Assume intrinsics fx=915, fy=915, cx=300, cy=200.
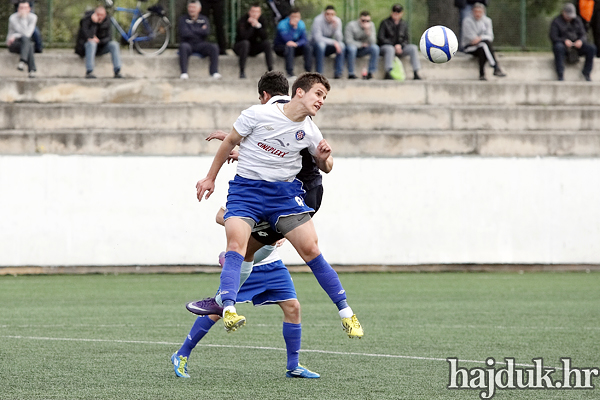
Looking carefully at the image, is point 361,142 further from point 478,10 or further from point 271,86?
point 271,86

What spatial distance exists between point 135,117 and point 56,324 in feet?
27.7

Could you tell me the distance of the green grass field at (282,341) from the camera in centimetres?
613

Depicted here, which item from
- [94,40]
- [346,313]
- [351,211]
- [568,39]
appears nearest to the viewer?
[346,313]

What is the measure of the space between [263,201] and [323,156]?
0.54m

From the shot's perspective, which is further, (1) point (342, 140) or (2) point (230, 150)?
(1) point (342, 140)

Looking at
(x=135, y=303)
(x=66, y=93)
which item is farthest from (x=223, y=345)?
(x=66, y=93)

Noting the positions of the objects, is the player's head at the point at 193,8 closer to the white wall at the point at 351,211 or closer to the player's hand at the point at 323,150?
the white wall at the point at 351,211

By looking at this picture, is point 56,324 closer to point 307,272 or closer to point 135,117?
point 307,272

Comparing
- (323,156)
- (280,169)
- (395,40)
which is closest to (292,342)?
(280,169)

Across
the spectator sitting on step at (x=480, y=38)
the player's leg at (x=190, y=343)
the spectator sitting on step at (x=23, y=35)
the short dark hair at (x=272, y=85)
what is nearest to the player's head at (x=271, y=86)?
the short dark hair at (x=272, y=85)

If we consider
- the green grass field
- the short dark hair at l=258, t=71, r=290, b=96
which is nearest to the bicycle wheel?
the green grass field

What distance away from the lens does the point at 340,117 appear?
712 inches

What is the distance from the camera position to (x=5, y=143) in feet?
54.5

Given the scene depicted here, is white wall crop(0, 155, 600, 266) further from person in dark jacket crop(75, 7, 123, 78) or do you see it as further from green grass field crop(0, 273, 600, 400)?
person in dark jacket crop(75, 7, 123, 78)
